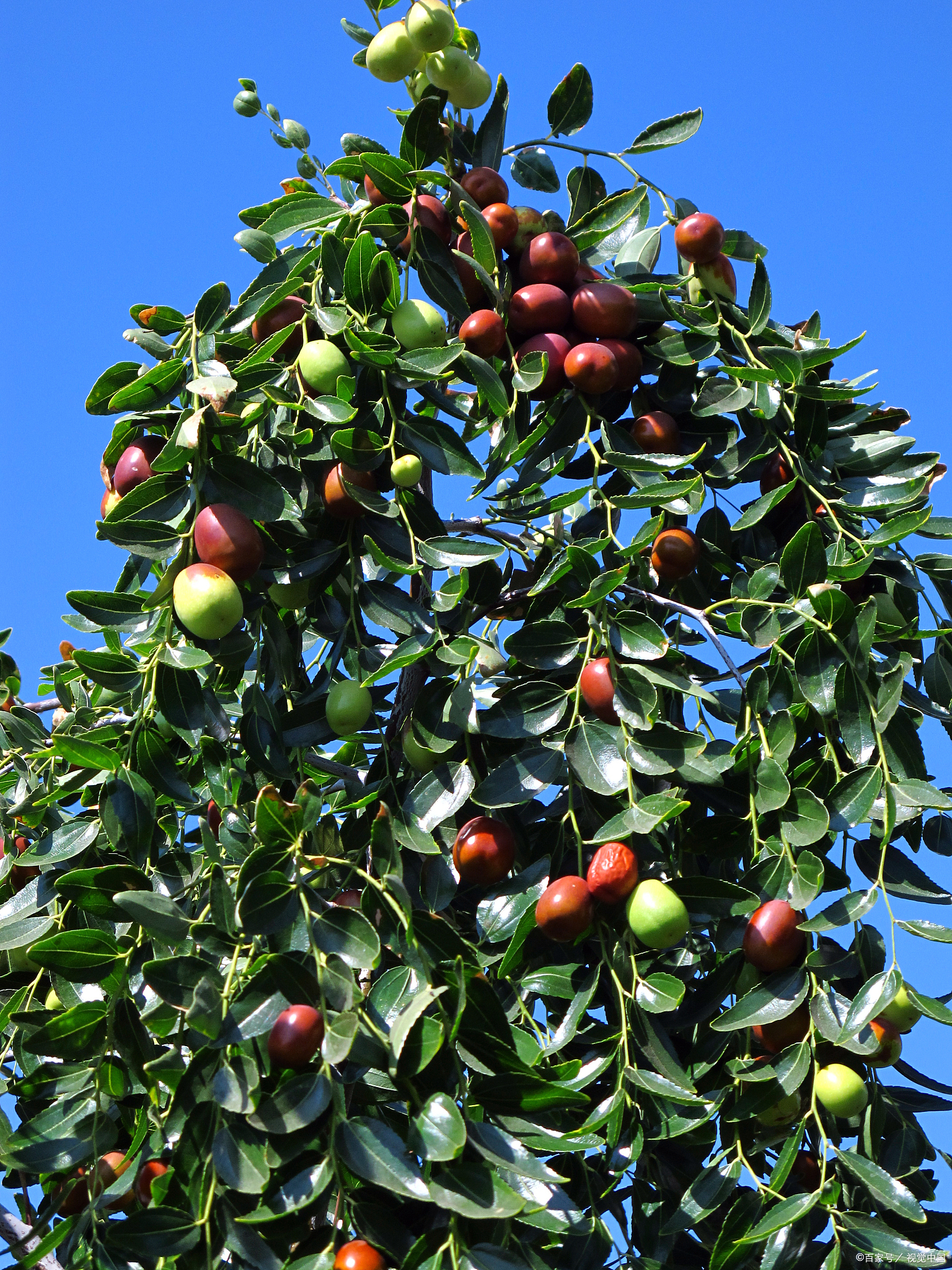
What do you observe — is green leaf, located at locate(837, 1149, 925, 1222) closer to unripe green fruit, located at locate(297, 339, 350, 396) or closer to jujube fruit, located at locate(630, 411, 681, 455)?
jujube fruit, located at locate(630, 411, 681, 455)

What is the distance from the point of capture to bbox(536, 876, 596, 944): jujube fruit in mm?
1604

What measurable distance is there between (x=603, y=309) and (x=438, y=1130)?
4.22 ft

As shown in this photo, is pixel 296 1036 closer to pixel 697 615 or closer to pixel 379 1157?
pixel 379 1157

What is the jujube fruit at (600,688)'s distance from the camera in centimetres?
171

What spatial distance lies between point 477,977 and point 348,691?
47 cm

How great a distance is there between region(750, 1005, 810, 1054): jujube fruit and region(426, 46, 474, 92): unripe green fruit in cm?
157

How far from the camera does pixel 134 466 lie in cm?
186

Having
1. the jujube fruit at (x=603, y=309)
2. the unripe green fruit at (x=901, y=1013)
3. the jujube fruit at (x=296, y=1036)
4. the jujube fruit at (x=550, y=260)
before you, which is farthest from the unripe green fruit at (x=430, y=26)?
the unripe green fruit at (x=901, y=1013)

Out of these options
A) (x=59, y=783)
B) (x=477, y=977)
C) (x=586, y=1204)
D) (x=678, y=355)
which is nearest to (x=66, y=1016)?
(x=59, y=783)

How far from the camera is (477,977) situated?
148 centimetres

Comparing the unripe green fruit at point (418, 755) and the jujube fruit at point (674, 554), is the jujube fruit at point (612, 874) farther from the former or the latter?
the jujube fruit at point (674, 554)

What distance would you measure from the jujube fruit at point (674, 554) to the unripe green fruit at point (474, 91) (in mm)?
835

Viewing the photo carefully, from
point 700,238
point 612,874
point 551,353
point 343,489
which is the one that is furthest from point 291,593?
point 700,238

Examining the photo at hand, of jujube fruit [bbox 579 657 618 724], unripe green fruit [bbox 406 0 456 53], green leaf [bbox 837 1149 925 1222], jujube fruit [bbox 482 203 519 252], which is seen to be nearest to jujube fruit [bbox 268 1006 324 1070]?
jujube fruit [bbox 579 657 618 724]
